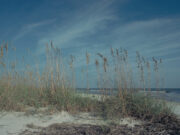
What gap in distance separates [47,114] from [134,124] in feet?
5.65

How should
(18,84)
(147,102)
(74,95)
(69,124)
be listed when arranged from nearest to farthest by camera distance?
1. (69,124)
2. (147,102)
3. (74,95)
4. (18,84)

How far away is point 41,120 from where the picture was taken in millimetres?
3350

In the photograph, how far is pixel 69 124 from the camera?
3129 millimetres

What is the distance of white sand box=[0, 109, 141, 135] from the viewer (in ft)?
9.67

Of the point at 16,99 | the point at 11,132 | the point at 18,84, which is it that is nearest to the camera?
the point at 11,132

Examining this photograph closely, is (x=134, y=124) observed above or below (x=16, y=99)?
below

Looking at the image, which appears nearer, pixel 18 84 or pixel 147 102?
pixel 147 102

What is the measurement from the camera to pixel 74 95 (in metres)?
→ 4.28

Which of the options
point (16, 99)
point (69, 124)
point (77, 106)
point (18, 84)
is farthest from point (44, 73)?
point (69, 124)

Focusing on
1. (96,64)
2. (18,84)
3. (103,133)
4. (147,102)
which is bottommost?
(103,133)

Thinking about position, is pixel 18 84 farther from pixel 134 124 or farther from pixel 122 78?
pixel 134 124

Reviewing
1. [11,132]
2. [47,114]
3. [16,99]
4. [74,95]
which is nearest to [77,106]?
[74,95]

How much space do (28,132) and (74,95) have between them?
5.55 feet

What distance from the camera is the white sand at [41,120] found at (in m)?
2.95
